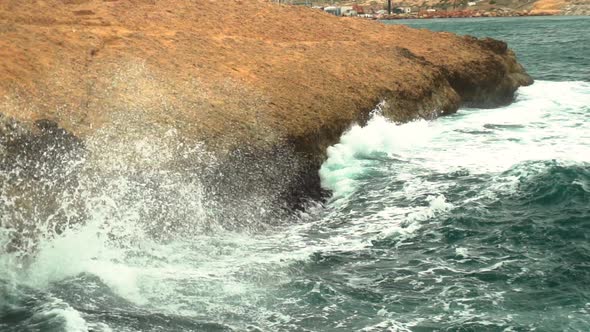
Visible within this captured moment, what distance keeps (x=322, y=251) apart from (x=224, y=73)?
8.53m

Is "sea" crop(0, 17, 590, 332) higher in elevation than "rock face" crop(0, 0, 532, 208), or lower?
lower

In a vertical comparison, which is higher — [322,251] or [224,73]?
[224,73]

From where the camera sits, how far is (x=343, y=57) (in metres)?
26.2

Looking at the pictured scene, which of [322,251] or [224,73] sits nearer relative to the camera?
[322,251]

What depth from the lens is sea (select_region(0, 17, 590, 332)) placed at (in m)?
12.5

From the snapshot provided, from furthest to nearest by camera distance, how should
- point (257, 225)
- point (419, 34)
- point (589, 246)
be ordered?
point (419, 34) → point (257, 225) → point (589, 246)

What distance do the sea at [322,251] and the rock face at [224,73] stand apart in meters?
1.05

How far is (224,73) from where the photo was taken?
872 inches

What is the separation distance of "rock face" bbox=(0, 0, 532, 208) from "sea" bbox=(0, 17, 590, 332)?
3.44 feet

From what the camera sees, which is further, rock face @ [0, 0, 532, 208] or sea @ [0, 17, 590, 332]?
rock face @ [0, 0, 532, 208]

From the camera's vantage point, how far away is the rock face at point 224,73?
61.2 feet

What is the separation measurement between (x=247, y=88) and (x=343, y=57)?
5.96m

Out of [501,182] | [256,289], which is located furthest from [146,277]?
[501,182]

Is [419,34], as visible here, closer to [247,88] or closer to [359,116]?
[359,116]
